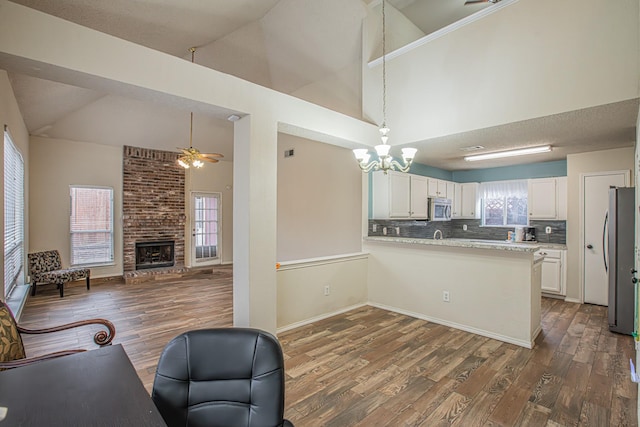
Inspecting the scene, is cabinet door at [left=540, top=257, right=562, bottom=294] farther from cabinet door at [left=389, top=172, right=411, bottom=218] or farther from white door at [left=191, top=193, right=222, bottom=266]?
white door at [left=191, top=193, right=222, bottom=266]

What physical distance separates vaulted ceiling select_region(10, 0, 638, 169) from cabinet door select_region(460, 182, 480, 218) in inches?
33.0

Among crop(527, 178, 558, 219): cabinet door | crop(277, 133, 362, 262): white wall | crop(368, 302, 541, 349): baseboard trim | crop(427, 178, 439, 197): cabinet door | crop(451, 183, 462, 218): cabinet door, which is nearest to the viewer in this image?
crop(368, 302, 541, 349): baseboard trim

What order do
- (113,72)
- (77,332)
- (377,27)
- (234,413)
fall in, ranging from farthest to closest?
(377,27), (77,332), (113,72), (234,413)

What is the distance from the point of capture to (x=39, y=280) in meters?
5.34

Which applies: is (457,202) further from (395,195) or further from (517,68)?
(517,68)

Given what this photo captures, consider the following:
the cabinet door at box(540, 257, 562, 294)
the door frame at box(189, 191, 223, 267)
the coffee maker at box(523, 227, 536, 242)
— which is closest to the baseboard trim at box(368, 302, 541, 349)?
the cabinet door at box(540, 257, 562, 294)

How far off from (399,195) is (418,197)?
23.9 inches

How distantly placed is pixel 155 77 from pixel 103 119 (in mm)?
4543

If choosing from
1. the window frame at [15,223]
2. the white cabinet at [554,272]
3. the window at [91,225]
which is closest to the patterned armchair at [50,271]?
the window frame at [15,223]

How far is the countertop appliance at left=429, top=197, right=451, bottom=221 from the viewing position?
584 centimetres

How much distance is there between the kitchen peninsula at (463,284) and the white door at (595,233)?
203 cm

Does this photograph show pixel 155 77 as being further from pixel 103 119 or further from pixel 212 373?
pixel 103 119

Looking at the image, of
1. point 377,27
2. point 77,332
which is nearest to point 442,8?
point 377,27

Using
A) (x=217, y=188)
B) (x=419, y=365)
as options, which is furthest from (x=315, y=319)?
(x=217, y=188)
